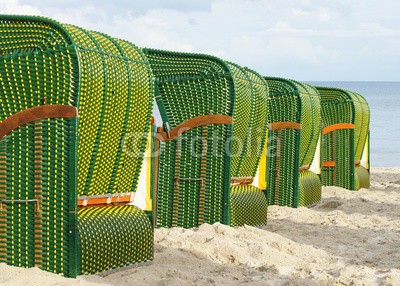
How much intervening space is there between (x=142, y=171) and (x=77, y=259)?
1.46 meters

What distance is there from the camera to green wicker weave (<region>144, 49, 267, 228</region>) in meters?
9.20

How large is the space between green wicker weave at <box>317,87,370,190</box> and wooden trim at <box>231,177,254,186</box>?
4.48 m

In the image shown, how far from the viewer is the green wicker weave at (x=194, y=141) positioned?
9203mm

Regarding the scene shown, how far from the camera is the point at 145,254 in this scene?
757cm

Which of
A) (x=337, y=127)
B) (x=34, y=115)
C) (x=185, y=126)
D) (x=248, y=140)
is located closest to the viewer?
(x=34, y=115)

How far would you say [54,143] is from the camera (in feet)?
21.0

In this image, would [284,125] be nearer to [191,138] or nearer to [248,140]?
[248,140]

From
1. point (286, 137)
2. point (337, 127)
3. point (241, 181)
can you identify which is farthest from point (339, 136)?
point (241, 181)

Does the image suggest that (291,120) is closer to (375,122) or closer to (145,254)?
(145,254)

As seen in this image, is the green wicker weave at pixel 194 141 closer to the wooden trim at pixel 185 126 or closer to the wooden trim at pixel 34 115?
the wooden trim at pixel 185 126

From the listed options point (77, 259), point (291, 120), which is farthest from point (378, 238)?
point (77, 259)

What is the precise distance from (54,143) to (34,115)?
0.88ft

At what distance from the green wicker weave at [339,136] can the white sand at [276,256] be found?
11.1ft

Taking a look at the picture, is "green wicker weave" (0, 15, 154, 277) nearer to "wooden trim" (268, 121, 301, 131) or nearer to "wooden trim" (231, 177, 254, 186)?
"wooden trim" (231, 177, 254, 186)
